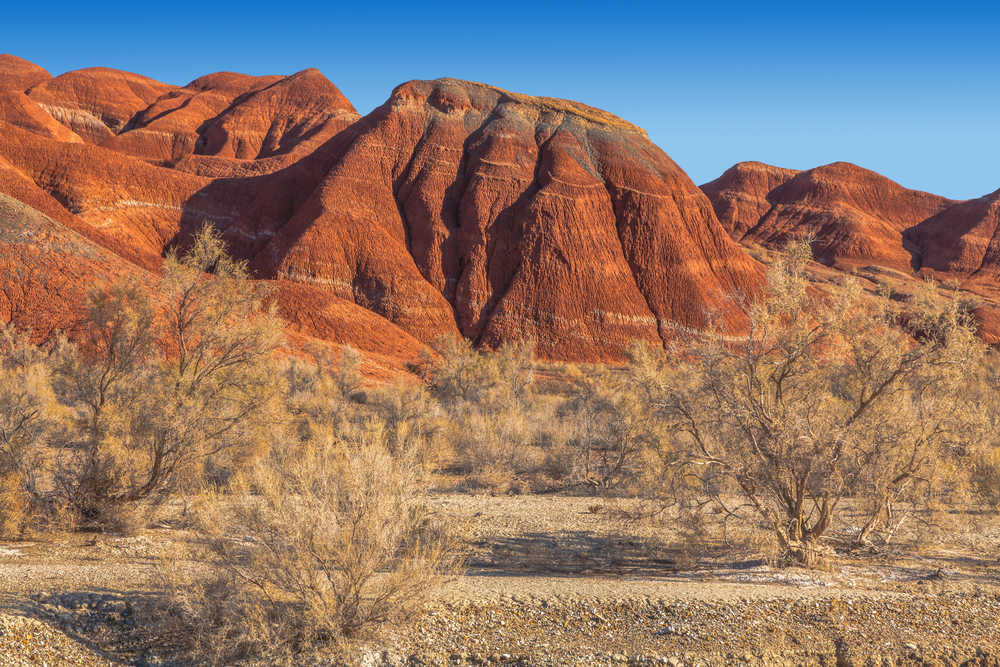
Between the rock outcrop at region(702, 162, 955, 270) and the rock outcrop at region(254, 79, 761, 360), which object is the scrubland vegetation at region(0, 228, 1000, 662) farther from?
the rock outcrop at region(702, 162, 955, 270)

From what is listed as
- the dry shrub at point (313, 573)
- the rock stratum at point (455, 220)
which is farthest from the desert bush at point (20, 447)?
the rock stratum at point (455, 220)

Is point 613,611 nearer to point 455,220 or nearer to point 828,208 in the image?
point 455,220

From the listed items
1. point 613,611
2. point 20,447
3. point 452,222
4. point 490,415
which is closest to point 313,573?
point 613,611

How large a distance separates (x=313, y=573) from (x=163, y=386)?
6823mm

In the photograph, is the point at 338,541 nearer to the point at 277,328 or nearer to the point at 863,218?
the point at 277,328

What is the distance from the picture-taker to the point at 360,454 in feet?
28.8

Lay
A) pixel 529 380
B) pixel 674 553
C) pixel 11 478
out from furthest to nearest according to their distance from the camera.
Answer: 1. pixel 529 380
2. pixel 674 553
3. pixel 11 478

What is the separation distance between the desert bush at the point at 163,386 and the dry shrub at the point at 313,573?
14.9ft

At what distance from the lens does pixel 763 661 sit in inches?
338

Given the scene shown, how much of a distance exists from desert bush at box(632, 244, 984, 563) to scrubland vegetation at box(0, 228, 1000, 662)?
0.12 feet

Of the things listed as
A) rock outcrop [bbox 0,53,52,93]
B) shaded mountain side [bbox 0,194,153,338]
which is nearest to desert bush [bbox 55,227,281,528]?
shaded mountain side [bbox 0,194,153,338]

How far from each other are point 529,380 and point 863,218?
8263 cm

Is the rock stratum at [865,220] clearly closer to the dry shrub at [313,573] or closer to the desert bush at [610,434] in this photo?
the desert bush at [610,434]

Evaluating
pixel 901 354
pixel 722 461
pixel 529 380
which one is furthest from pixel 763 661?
pixel 529 380
